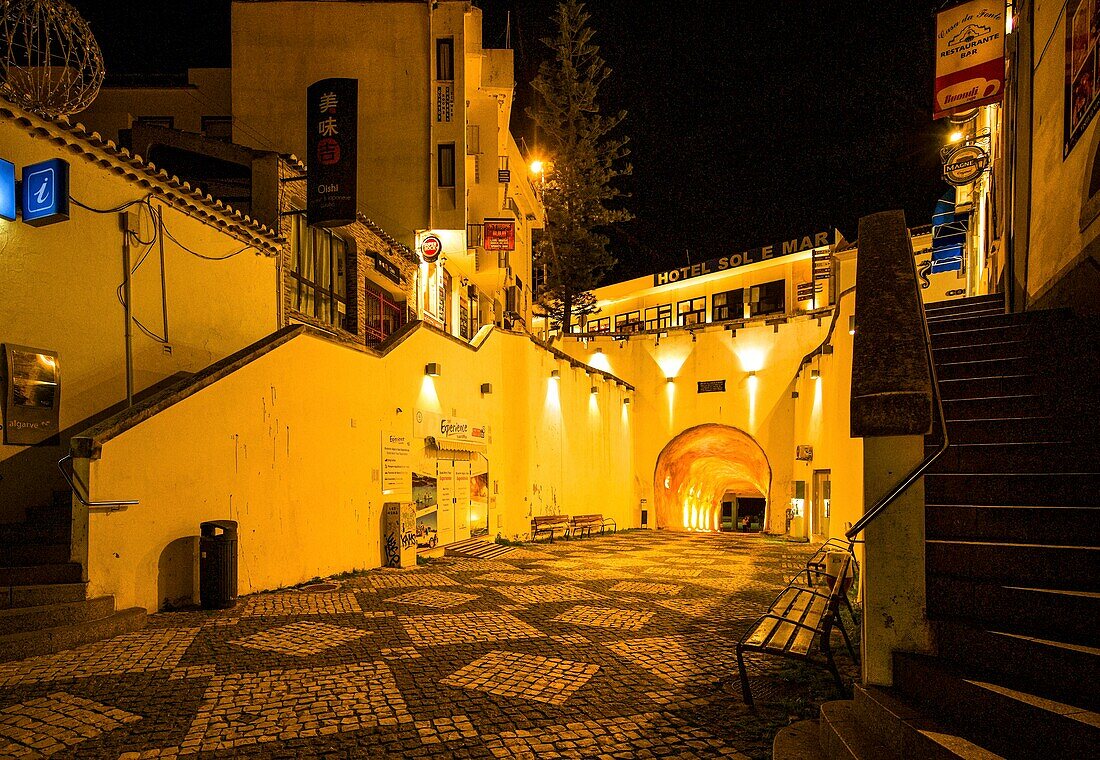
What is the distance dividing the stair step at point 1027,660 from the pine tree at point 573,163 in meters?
28.6

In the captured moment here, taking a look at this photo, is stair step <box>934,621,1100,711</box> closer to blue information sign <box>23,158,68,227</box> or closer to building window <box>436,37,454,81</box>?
blue information sign <box>23,158,68,227</box>

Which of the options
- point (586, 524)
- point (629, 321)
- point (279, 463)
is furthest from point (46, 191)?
point (629, 321)

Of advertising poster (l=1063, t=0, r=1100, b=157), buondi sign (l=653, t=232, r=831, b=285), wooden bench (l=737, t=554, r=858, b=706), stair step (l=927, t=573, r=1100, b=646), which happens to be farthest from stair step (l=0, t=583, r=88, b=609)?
buondi sign (l=653, t=232, r=831, b=285)

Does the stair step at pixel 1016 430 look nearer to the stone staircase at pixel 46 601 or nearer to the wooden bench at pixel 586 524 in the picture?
the stone staircase at pixel 46 601

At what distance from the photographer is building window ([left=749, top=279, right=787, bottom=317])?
31.9 meters

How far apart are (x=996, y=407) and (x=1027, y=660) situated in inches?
123

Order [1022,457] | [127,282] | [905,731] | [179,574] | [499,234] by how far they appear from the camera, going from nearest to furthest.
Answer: [905,731]
[1022,457]
[179,574]
[127,282]
[499,234]

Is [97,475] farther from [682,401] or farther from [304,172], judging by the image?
[682,401]

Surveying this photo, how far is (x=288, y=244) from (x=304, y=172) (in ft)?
6.24

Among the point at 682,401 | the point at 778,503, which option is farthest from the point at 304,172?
the point at 778,503

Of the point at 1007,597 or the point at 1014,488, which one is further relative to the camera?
the point at 1014,488

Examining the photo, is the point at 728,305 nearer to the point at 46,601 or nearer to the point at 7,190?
the point at 7,190

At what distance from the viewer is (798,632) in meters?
5.33

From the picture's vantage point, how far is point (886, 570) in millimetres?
3750
